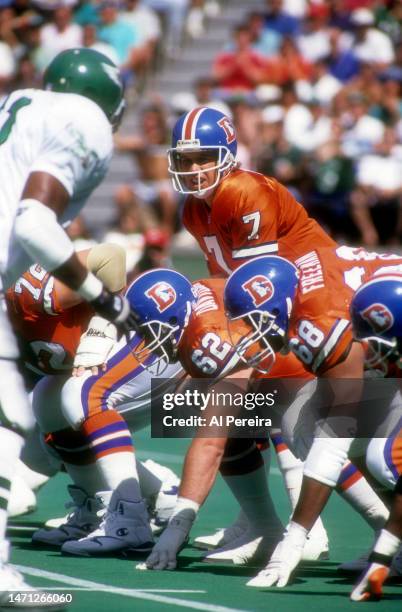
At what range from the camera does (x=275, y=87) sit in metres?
16.6

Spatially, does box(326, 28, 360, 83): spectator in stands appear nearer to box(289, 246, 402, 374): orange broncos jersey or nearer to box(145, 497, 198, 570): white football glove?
box(289, 246, 402, 374): orange broncos jersey

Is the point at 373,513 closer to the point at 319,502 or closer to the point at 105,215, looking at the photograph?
the point at 319,502

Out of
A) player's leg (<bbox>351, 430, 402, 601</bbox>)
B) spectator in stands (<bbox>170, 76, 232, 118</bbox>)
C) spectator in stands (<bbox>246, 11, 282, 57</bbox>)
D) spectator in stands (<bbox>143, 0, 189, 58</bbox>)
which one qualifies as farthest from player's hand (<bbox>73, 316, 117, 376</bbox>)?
spectator in stands (<bbox>143, 0, 189, 58</bbox>)

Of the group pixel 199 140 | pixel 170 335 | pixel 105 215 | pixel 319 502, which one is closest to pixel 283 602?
pixel 319 502

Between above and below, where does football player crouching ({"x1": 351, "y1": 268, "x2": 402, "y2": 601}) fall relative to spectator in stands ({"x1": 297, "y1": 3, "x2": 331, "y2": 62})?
below

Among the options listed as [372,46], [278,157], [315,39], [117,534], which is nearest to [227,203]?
[117,534]

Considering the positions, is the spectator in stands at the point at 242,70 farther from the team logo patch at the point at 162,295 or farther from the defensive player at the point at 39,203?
the defensive player at the point at 39,203

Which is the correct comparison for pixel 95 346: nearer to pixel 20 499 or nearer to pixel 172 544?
pixel 172 544

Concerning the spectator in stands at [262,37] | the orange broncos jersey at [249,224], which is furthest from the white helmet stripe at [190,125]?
the spectator in stands at [262,37]

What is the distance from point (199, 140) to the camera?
6.25 meters

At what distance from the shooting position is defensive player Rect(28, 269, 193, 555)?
559 cm

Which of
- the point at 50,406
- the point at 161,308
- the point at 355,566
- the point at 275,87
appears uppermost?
the point at 275,87

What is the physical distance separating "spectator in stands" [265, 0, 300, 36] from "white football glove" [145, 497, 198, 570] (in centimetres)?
1255

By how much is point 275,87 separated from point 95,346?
11174 mm
